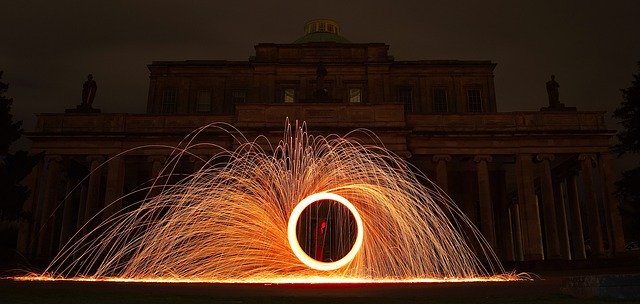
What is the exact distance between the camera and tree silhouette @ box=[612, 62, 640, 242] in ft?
102

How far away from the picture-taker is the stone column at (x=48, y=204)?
3688 centimetres

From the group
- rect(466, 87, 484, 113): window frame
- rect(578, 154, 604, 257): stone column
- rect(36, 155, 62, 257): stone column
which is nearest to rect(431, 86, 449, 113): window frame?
rect(466, 87, 484, 113): window frame

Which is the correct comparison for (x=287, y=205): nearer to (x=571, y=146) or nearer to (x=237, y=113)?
(x=237, y=113)

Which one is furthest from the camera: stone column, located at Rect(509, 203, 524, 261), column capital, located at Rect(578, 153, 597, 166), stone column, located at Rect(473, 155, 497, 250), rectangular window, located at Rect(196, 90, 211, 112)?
rectangular window, located at Rect(196, 90, 211, 112)

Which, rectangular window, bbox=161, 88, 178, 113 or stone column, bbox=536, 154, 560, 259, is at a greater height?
rectangular window, bbox=161, 88, 178, 113

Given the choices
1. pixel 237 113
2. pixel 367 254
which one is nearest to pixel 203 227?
pixel 367 254

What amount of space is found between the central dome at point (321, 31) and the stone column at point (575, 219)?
26919 millimetres

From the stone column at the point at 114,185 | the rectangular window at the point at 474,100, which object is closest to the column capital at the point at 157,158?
the stone column at the point at 114,185

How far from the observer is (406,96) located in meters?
49.5

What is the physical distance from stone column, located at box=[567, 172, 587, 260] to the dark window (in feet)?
49.2

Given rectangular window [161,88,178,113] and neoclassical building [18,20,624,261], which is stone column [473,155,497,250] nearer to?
neoclassical building [18,20,624,261]

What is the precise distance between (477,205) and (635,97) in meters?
16.6

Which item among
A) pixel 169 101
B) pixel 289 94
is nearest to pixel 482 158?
pixel 289 94

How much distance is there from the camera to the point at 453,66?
50.1 m
